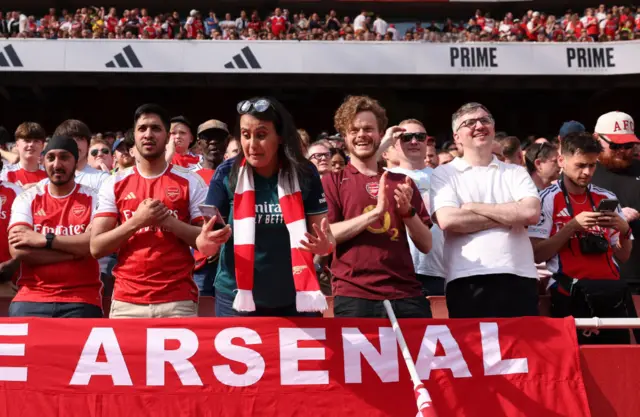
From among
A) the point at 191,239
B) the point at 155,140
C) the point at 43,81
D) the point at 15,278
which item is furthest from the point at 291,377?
the point at 43,81

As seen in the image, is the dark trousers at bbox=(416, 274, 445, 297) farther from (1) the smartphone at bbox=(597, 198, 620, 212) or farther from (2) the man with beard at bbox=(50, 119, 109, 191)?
(2) the man with beard at bbox=(50, 119, 109, 191)

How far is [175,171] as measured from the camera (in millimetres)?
4422

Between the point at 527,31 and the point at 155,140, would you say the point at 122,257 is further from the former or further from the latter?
the point at 527,31

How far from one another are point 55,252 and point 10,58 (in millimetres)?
16228

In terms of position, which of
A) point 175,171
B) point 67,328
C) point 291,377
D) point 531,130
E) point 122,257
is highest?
point 531,130

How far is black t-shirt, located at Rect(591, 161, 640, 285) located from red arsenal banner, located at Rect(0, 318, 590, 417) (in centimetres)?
199

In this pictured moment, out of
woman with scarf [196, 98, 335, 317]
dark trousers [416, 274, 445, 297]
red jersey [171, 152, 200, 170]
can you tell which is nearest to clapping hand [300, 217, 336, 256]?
woman with scarf [196, 98, 335, 317]

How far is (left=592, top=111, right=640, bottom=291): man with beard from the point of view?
228 inches

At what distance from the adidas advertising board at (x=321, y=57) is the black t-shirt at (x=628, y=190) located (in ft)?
46.6

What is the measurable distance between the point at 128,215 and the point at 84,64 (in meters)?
16.1

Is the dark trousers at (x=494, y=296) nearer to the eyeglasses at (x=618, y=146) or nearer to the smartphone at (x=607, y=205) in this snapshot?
the smartphone at (x=607, y=205)

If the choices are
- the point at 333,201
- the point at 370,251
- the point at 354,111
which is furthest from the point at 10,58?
the point at 370,251

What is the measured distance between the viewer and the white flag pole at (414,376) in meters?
3.62

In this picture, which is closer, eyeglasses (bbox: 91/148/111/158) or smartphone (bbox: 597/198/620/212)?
smartphone (bbox: 597/198/620/212)
